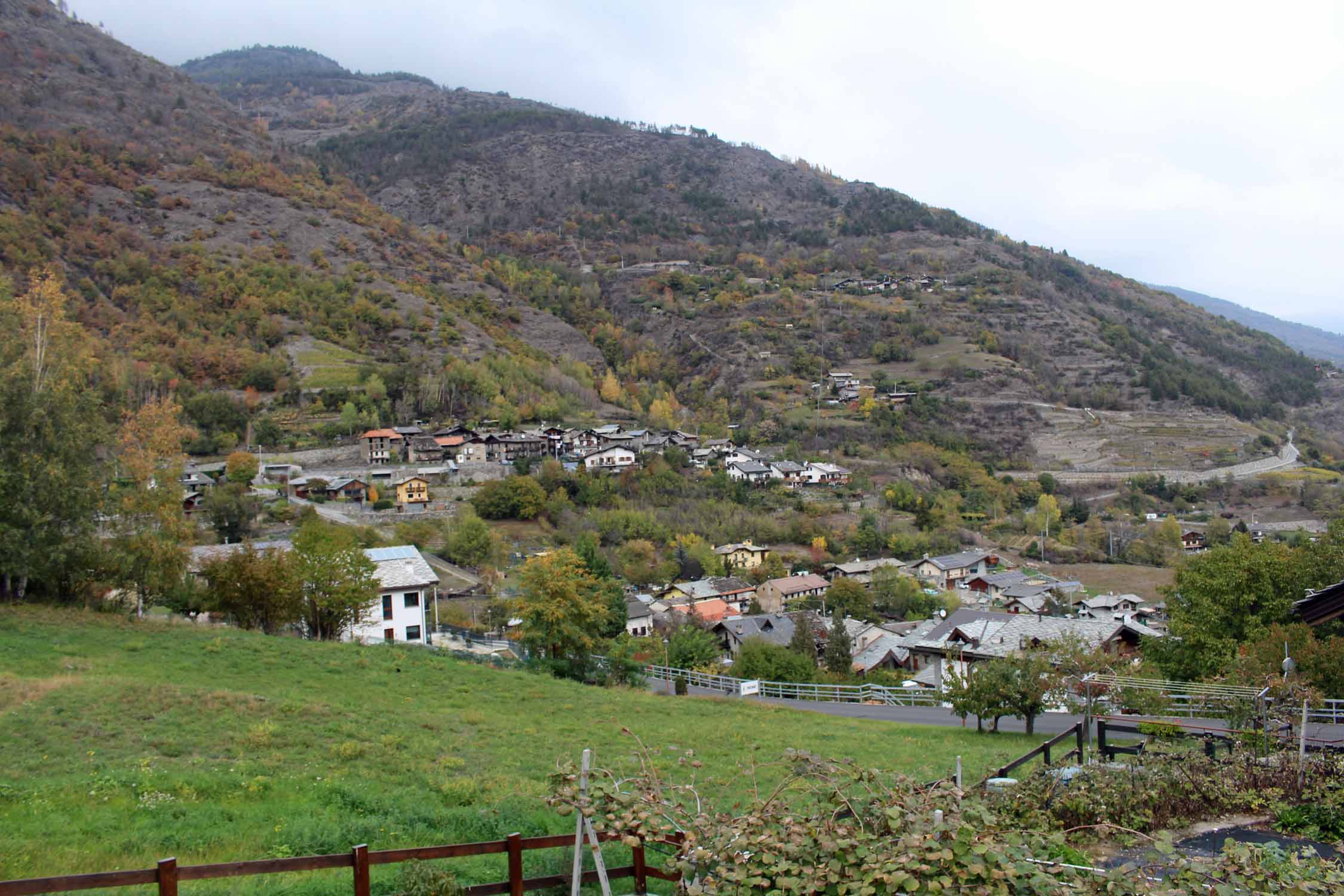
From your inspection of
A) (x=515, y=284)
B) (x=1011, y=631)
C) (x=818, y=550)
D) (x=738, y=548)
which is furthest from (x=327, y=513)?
(x=515, y=284)

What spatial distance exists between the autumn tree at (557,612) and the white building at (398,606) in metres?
5.69

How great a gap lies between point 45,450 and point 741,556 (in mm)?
41880

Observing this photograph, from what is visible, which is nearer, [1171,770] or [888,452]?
[1171,770]

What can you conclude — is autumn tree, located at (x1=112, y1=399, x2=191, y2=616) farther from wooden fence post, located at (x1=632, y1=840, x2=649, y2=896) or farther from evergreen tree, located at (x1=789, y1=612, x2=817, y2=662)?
evergreen tree, located at (x1=789, y1=612, x2=817, y2=662)

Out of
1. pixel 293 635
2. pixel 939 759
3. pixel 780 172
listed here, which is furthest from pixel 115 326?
pixel 780 172

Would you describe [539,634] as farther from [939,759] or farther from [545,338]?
[545,338]

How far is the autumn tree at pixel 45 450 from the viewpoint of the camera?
53.0 ft

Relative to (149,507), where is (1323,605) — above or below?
below

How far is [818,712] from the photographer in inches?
816

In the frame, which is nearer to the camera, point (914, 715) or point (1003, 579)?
point (914, 715)

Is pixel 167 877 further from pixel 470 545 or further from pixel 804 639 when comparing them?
pixel 470 545

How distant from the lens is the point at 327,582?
71.3ft

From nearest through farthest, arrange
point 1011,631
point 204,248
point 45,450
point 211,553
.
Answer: point 45,450
point 1011,631
point 211,553
point 204,248

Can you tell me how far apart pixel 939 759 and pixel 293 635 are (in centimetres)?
1700
